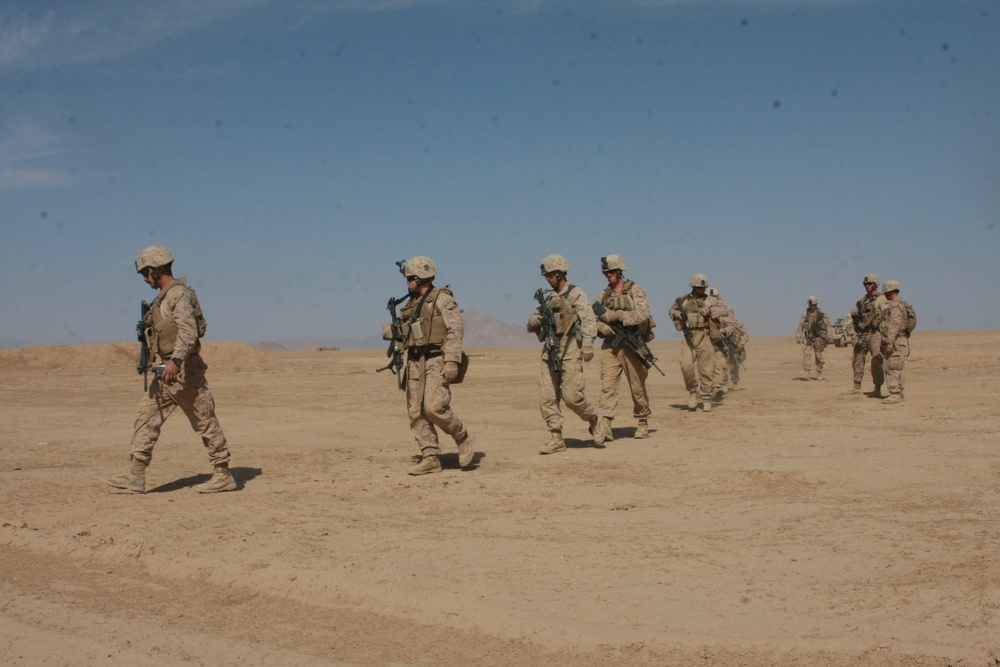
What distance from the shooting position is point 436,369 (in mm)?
9289

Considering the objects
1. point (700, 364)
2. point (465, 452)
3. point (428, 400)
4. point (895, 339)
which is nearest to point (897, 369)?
point (895, 339)

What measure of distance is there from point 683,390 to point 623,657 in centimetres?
1653

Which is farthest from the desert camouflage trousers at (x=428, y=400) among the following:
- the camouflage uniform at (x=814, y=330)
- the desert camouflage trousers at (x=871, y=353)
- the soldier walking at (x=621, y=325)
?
the camouflage uniform at (x=814, y=330)

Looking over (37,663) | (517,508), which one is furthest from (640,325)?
(37,663)

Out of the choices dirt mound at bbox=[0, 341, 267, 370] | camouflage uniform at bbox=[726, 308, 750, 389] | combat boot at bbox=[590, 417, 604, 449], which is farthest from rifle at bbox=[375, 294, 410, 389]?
dirt mound at bbox=[0, 341, 267, 370]

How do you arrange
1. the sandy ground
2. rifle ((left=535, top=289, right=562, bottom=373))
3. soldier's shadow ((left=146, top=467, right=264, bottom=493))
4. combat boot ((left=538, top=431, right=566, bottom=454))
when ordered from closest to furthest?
the sandy ground, soldier's shadow ((left=146, top=467, right=264, bottom=493)), rifle ((left=535, top=289, right=562, bottom=373)), combat boot ((left=538, top=431, right=566, bottom=454))

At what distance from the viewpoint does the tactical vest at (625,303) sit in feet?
38.6

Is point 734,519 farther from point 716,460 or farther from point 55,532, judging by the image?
point 55,532

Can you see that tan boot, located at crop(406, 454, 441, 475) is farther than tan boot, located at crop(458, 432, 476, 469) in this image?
No

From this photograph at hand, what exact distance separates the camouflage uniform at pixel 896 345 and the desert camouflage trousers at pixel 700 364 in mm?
3199

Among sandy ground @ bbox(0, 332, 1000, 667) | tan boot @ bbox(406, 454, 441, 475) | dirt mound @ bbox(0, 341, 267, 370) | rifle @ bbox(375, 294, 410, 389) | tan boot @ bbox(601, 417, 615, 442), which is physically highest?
rifle @ bbox(375, 294, 410, 389)

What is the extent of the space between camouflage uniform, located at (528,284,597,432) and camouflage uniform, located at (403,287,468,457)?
5.07 feet

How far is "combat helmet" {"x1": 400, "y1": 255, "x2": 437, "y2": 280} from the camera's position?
934cm

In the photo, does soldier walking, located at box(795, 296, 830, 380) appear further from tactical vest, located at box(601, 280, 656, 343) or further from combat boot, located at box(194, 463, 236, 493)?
combat boot, located at box(194, 463, 236, 493)
